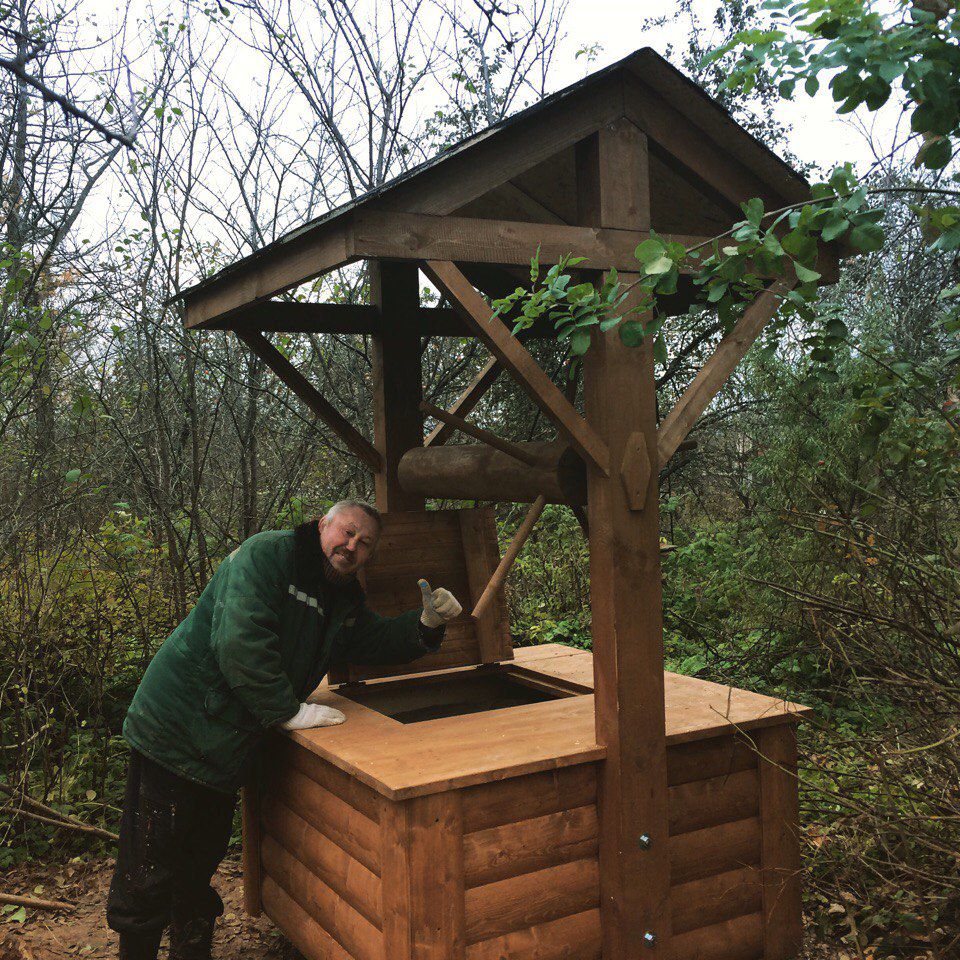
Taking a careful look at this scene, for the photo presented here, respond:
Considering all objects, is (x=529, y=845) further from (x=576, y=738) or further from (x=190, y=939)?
(x=190, y=939)

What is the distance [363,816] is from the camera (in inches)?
119

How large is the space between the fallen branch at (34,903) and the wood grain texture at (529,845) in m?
2.32

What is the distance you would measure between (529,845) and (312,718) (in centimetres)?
97

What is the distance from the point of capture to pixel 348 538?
3.58 meters

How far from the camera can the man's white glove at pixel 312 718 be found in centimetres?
345

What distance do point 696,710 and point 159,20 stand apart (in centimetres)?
631

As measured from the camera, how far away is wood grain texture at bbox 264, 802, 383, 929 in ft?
9.78

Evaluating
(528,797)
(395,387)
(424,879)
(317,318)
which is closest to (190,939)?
(424,879)

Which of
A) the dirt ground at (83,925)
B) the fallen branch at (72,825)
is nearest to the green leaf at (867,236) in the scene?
the dirt ground at (83,925)

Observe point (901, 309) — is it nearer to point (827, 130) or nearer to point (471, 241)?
point (827, 130)

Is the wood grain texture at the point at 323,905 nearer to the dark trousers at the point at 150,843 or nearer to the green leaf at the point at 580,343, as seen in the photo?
the dark trousers at the point at 150,843

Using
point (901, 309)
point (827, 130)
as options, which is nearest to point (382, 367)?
point (827, 130)

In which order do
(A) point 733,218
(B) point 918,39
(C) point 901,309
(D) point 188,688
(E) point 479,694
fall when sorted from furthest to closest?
(C) point 901,309, (E) point 479,694, (A) point 733,218, (D) point 188,688, (B) point 918,39

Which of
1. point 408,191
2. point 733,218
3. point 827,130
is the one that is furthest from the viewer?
point 827,130
